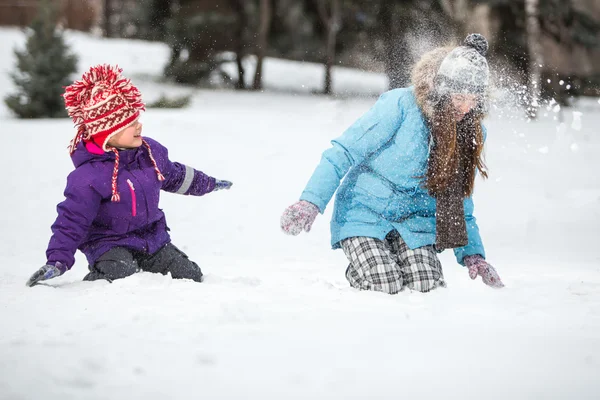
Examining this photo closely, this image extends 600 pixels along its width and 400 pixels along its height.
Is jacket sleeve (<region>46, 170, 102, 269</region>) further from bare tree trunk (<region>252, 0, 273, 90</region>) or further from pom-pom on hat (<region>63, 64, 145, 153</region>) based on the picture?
bare tree trunk (<region>252, 0, 273, 90</region>)

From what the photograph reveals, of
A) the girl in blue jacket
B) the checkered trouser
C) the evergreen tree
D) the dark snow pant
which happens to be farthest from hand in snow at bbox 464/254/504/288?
the evergreen tree

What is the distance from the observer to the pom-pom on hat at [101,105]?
3494 millimetres

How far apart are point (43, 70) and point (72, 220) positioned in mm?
9998

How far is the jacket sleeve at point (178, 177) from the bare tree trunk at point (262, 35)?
Answer: 43.6 feet

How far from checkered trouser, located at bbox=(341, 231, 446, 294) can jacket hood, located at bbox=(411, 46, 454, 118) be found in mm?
694

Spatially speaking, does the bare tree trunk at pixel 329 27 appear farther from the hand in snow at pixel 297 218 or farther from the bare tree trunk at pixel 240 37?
the hand in snow at pixel 297 218

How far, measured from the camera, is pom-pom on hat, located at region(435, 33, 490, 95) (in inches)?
127

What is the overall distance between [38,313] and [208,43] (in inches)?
569

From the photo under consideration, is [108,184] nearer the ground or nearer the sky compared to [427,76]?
nearer the ground

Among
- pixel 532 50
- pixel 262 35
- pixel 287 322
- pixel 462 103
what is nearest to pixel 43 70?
pixel 262 35

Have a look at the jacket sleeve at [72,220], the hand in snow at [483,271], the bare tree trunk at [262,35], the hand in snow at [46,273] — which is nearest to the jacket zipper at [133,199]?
the jacket sleeve at [72,220]

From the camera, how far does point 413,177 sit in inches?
136

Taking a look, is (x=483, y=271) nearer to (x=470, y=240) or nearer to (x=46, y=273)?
(x=470, y=240)

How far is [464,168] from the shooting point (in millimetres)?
3543
